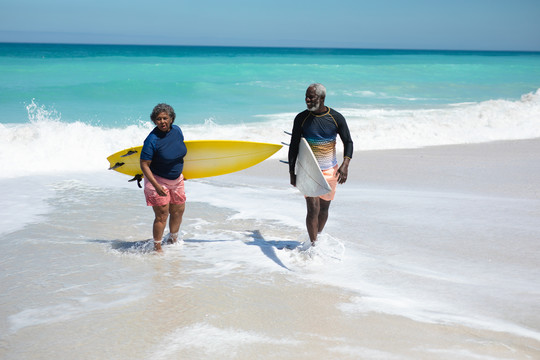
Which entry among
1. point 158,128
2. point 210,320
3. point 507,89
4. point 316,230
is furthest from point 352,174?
point 507,89

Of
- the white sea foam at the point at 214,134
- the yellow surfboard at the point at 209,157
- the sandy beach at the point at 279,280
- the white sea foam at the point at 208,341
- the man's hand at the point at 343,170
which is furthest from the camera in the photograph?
the white sea foam at the point at 214,134

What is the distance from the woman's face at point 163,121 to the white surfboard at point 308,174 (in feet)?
3.64

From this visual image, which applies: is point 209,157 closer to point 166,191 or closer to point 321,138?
point 166,191

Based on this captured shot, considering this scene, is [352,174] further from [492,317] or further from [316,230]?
[492,317]

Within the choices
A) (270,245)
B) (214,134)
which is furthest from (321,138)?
(214,134)

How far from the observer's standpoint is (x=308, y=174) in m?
4.49

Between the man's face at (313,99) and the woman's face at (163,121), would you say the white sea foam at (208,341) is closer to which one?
the woman's face at (163,121)

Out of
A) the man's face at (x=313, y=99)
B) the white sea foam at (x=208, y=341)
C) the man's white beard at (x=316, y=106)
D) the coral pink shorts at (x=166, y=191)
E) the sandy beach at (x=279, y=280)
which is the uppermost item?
the man's face at (x=313, y=99)

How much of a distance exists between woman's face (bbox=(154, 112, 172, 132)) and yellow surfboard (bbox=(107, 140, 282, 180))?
0.76m

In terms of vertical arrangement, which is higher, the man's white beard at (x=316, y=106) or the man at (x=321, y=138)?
the man's white beard at (x=316, y=106)

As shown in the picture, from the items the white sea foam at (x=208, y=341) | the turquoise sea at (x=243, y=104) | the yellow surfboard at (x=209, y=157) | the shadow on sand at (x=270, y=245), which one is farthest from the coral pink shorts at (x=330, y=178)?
the turquoise sea at (x=243, y=104)

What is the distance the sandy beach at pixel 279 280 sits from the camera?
322cm

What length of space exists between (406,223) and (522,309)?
2.07m

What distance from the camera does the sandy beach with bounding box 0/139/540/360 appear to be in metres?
3.22
